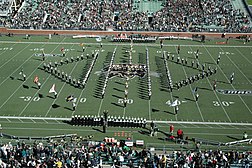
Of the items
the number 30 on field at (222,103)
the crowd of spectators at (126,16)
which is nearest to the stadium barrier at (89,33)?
the crowd of spectators at (126,16)

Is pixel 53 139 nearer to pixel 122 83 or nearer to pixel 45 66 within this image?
pixel 122 83

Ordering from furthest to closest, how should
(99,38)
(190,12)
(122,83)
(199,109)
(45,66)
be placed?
(190,12) → (99,38) → (45,66) → (122,83) → (199,109)

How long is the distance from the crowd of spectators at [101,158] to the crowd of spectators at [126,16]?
29.8m

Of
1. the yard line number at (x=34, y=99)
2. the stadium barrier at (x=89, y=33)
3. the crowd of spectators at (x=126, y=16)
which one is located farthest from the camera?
the crowd of spectators at (x=126, y=16)

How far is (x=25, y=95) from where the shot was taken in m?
23.7

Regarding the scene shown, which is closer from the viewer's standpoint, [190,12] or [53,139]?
[53,139]

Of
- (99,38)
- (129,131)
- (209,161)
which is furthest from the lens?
(99,38)

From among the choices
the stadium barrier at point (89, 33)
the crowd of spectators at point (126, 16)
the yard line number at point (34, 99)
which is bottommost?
the yard line number at point (34, 99)

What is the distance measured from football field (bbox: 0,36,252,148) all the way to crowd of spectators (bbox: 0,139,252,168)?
3632 millimetres

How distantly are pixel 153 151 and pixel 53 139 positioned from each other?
4865 mm

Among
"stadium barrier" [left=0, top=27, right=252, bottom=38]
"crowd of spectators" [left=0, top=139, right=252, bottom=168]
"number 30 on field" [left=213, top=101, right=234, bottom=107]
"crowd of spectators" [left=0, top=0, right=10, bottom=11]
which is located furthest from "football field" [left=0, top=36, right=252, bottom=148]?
"crowd of spectators" [left=0, top=0, right=10, bottom=11]

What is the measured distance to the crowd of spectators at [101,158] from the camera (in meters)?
13.5

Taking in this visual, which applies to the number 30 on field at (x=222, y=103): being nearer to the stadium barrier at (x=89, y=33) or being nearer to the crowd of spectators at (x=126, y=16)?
the stadium barrier at (x=89, y=33)

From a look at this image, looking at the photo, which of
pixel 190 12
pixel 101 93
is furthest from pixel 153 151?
pixel 190 12
